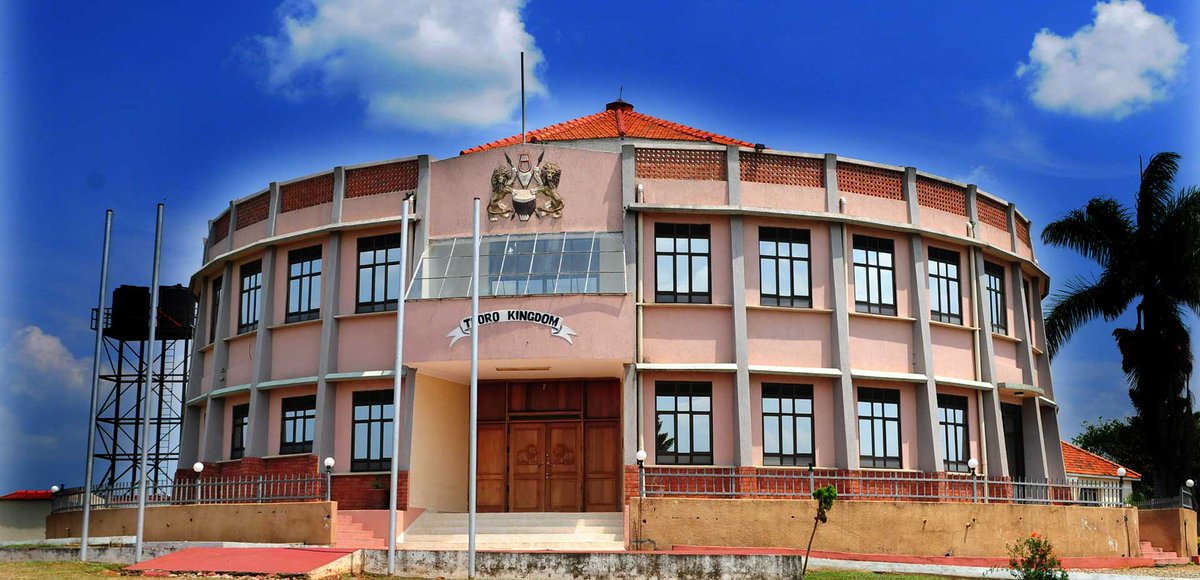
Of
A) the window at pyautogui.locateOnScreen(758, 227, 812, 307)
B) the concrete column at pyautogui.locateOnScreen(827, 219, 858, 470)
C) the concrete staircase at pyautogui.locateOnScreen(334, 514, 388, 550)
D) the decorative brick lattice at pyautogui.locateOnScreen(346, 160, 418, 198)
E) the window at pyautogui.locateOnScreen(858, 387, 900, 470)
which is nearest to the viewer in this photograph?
the concrete staircase at pyautogui.locateOnScreen(334, 514, 388, 550)

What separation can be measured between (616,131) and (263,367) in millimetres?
9908

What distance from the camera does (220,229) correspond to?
104ft

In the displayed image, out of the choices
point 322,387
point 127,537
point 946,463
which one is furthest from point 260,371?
point 946,463

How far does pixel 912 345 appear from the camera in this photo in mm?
27125

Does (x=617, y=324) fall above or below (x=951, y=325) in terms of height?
below

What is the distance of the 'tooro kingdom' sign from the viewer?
953 inches

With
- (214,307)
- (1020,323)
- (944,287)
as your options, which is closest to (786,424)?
(944,287)

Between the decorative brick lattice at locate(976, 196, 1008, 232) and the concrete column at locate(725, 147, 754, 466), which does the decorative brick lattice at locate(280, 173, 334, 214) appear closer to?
the concrete column at locate(725, 147, 754, 466)

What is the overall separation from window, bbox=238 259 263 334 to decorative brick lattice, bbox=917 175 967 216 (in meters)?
14.9

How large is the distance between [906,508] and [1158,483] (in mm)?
12830

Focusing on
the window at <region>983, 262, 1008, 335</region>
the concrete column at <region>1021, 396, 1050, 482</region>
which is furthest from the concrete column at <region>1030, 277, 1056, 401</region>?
the window at <region>983, 262, 1008, 335</region>

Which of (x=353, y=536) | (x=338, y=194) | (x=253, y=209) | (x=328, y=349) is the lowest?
(x=353, y=536)

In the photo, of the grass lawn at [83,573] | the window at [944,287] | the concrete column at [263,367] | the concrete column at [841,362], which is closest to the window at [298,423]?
the concrete column at [263,367]

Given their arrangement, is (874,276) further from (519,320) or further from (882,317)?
(519,320)
